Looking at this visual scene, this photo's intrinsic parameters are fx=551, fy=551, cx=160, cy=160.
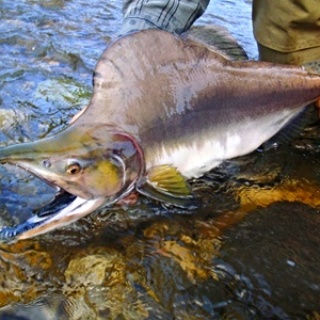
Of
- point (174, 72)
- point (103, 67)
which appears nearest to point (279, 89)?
point (174, 72)

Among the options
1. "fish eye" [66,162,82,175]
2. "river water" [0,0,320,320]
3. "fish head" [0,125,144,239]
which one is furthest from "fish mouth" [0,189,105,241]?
"river water" [0,0,320,320]

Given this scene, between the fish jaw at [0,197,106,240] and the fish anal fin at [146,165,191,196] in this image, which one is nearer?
the fish jaw at [0,197,106,240]

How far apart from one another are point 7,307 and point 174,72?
121 centimetres

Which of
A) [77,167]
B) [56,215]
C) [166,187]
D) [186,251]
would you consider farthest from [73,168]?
[186,251]

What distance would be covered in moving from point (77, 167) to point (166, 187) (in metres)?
0.44

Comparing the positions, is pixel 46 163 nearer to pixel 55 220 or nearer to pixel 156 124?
pixel 55 220

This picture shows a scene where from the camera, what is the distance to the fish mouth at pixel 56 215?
2.08m

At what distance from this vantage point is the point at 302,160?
3.11m

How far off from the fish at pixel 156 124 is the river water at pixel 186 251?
204mm

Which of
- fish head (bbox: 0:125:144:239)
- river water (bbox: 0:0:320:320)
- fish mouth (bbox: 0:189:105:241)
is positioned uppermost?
fish head (bbox: 0:125:144:239)

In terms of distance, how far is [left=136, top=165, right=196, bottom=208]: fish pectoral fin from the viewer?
2297 mm

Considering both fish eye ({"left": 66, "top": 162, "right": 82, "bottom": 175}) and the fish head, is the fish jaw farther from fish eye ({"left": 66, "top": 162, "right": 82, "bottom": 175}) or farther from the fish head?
fish eye ({"left": 66, "top": 162, "right": 82, "bottom": 175})

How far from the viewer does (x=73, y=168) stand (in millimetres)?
2033

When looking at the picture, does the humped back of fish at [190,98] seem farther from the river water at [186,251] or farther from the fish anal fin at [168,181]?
the river water at [186,251]
